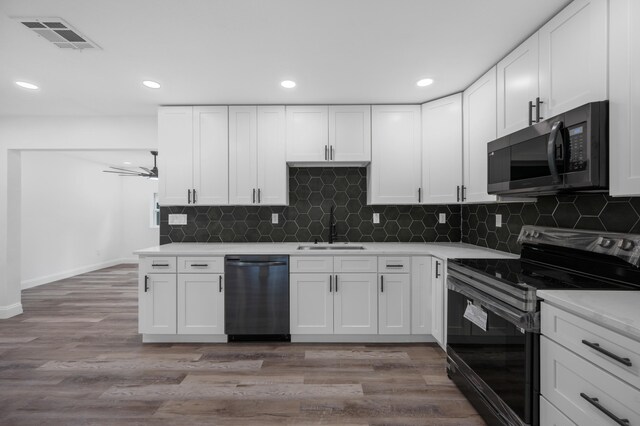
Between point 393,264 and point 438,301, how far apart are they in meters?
0.50

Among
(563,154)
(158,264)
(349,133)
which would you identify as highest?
(349,133)

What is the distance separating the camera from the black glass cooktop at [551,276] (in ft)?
4.83

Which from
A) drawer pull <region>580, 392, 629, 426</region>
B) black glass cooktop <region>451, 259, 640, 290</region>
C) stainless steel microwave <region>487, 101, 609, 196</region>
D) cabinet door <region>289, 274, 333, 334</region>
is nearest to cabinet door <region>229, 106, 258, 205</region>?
cabinet door <region>289, 274, 333, 334</region>

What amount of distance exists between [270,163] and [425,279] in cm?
194

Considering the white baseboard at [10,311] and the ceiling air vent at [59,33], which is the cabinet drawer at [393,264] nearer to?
the ceiling air vent at [59,33]

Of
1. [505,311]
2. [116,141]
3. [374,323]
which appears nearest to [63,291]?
[116,141]

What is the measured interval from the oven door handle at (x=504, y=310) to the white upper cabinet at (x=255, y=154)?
6.41 ft

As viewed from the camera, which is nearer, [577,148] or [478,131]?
[577,148]

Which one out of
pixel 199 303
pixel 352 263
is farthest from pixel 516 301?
pixel 199 303

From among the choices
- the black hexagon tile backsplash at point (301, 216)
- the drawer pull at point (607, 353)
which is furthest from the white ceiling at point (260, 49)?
the drawer pull at point (607, 353)

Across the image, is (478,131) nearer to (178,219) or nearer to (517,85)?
(517,85)

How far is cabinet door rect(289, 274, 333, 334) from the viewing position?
2.94 m

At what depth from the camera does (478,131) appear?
2676 mm

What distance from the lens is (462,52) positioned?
2305 mm
